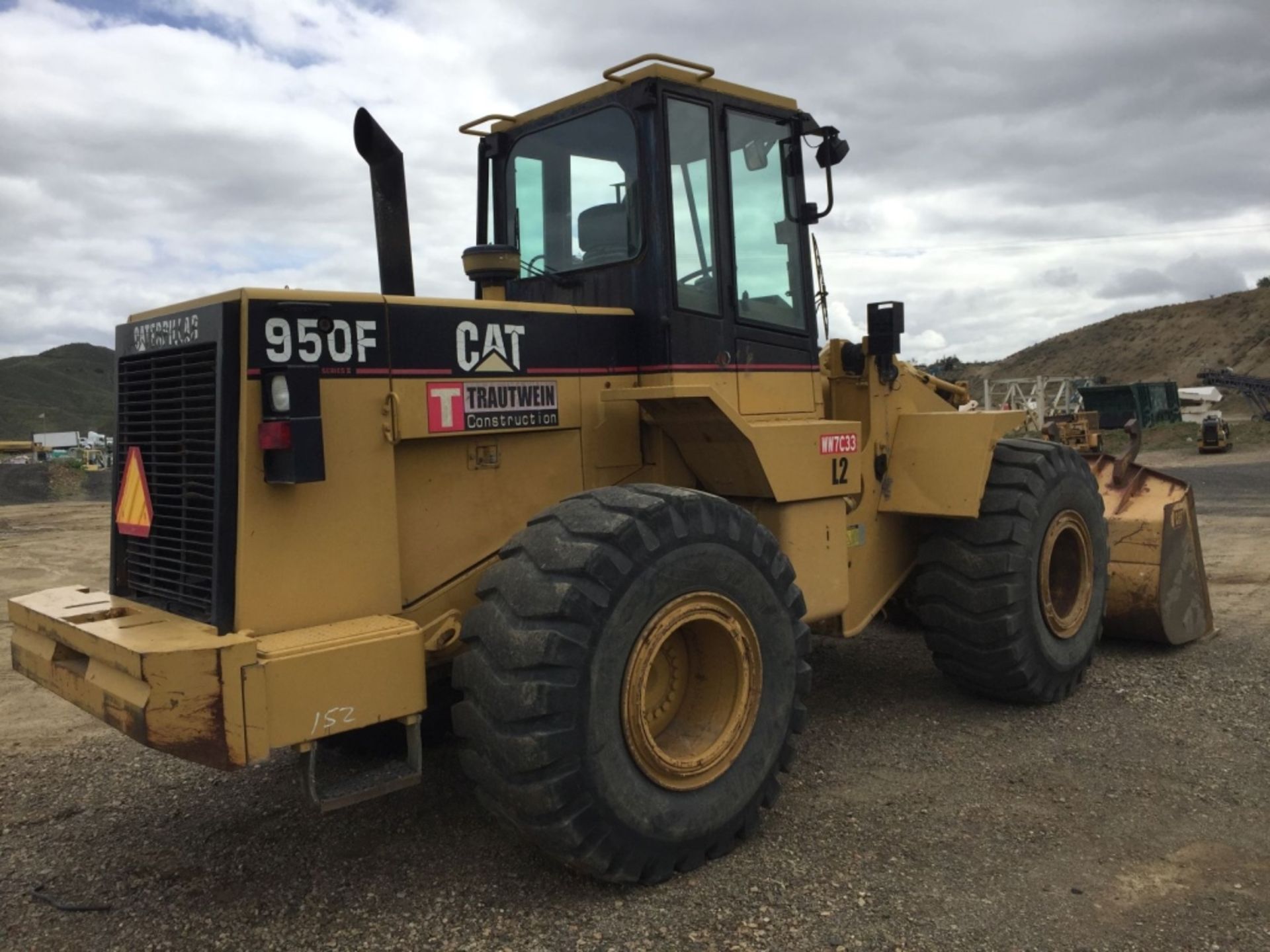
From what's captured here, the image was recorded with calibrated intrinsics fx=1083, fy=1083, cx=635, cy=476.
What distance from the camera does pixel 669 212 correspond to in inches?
186

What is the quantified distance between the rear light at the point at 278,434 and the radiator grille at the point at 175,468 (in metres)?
0.25

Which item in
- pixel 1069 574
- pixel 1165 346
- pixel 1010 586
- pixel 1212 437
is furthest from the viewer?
pixel 1165 346

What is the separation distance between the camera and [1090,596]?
6266mm

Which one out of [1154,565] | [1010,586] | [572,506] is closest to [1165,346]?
[1154,565]

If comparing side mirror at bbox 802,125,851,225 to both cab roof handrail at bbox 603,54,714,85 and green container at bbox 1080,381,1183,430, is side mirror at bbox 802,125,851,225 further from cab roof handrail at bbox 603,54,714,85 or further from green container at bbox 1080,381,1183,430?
green container at bbox 1080,381,1183,430

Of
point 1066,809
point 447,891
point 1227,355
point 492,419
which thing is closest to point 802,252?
point 492,419

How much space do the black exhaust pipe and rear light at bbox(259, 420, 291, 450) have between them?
1.01 metres

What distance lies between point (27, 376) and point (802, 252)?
86439mm

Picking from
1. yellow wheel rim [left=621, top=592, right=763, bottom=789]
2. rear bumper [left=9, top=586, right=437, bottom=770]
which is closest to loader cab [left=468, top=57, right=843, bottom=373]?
yellow wheel rim [left=621, top=592, right=763, bottom=789]

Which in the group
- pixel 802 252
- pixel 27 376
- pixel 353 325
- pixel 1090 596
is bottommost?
pixel 1090 596

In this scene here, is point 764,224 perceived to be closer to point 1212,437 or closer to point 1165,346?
point 1212,437

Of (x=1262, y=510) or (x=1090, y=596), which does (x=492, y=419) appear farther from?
(x=1262, y=510)

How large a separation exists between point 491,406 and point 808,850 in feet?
6.88

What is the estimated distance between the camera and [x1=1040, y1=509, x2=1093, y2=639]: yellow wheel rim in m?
6.00
